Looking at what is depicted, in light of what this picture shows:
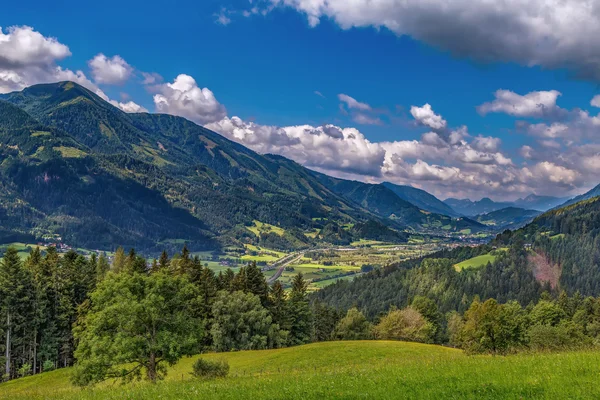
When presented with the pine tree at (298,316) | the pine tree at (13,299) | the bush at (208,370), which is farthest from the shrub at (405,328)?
the bush at (208,370)

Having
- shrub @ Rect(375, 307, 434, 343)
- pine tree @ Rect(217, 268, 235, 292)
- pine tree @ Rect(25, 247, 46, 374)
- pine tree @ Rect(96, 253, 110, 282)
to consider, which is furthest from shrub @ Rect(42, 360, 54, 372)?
shrub @ Rect(375, 307, 434, 343)

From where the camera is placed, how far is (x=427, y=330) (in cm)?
11956

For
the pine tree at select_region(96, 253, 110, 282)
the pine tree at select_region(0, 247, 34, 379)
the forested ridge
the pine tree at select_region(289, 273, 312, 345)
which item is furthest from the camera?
the pine tree at select_region(289, 273, 312, 345)

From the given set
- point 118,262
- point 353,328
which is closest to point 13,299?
point 118,262

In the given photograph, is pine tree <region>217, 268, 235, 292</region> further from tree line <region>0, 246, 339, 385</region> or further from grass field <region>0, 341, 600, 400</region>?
grass field <region>0, 341, 600, 400</region>

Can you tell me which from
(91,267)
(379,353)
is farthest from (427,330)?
(91,267)

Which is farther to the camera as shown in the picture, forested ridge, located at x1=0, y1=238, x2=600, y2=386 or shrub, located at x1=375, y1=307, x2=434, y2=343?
shrub, located at x1=375, y1=307, x2=434, y2=343

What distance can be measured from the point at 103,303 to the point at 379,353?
34.9 metres

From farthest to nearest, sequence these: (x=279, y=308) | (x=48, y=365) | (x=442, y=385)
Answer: (x=279, y=308) → (x=48, y=365) → (x=442, y=385)

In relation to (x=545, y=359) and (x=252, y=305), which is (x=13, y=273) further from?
(x=545, y=359)

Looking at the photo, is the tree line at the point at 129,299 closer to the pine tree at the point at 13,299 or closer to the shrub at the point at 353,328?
the pine tree at the point at 13,299

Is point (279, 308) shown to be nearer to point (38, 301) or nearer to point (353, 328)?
point (353, 328)

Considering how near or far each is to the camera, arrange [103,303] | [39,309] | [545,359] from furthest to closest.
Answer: [39,309], [103,303], [545,359]

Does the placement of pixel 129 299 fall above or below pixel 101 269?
above
